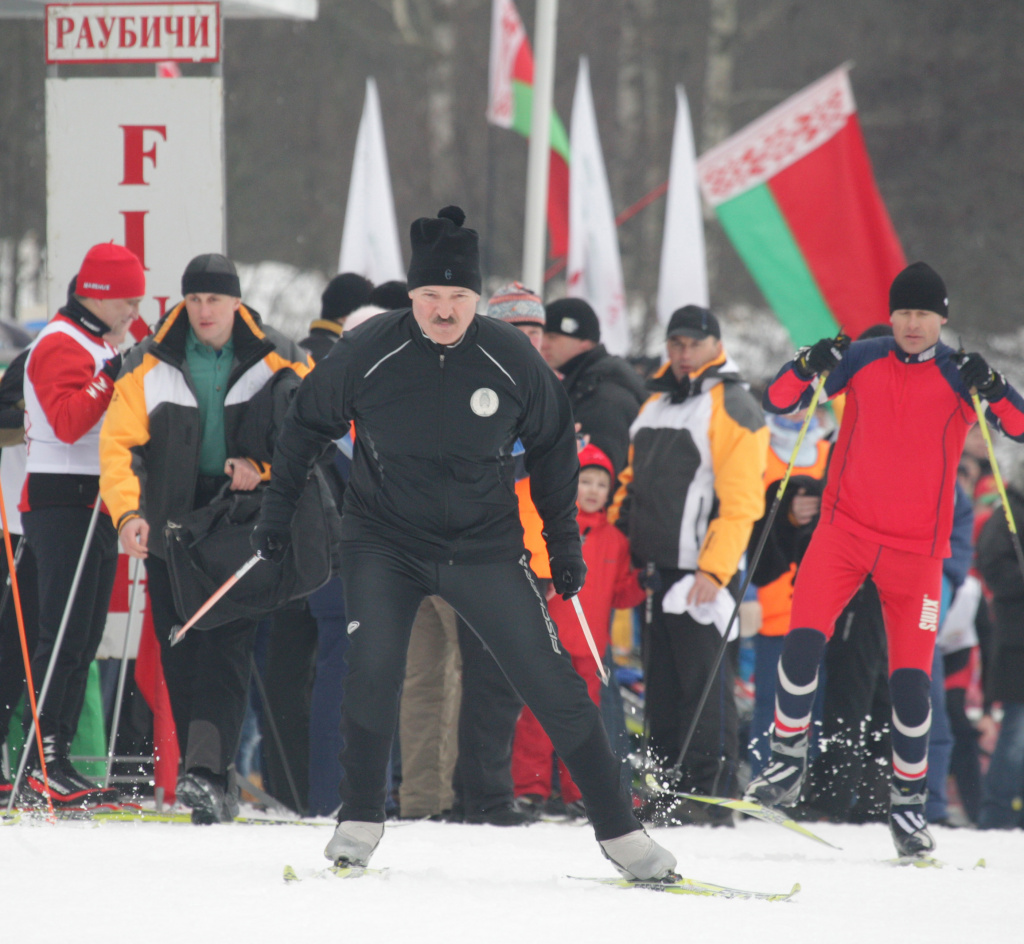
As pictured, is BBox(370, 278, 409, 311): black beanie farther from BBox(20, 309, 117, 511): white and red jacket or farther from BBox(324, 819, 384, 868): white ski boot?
BBox(324, 819, 384, 868): white ski boot

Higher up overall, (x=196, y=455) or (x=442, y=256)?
(x=442, y=256)

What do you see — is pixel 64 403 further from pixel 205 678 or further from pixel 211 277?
pixel 205 678

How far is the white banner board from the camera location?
6152 mm

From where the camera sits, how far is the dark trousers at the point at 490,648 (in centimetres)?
384

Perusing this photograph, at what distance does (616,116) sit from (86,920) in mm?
17337

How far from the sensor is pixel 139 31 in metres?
6.16

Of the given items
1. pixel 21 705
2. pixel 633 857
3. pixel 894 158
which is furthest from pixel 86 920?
pixel 894 158

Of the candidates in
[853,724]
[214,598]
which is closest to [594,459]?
[853,724]

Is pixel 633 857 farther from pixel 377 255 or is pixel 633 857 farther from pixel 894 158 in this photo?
pixel 894 158

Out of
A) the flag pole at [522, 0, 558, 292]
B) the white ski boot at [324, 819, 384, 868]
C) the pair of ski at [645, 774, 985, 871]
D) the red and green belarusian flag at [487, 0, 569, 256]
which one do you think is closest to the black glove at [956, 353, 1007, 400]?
the pair of ski at [645, 774, 985, 871]

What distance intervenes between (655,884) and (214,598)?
166cm

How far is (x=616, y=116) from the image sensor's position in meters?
19.5

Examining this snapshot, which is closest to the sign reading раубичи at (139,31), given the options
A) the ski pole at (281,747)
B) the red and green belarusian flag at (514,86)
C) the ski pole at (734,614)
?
the ski pole at (281,747)

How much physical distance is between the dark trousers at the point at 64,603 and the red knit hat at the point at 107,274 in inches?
32.1
